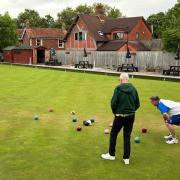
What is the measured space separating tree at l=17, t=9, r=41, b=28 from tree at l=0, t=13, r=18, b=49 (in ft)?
133

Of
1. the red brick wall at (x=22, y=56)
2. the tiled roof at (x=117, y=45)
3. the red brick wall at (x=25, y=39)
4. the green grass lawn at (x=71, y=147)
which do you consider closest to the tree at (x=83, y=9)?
the red brick wall at (x=25, y=39)

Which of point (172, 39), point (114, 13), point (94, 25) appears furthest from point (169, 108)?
point (114, 13)

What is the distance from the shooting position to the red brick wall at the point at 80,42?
57.0m

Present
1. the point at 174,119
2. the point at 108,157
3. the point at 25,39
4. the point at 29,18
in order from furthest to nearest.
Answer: the point at 29,18 < the point at 25,39 < the point at 174,119 < the point at 108,157

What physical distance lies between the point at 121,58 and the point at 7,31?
26626 mm

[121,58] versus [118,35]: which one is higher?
[118,35]

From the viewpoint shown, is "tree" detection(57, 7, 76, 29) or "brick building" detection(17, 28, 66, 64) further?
"tree" detection(57, 7, 76, 29)

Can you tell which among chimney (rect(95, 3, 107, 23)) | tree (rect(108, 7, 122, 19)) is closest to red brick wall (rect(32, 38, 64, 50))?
chimney (rect(95, 3, 107, 23))

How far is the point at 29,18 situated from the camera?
10831 centimetres

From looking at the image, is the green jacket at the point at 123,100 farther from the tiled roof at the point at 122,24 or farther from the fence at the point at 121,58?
the tiled roof at the point at 122,24

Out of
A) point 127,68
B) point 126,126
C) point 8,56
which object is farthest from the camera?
point 8,56

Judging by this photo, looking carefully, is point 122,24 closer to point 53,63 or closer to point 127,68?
point 53,63

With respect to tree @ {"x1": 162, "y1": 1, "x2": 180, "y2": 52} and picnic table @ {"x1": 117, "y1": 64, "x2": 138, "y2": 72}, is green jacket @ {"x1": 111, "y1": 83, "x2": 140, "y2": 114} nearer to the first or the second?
tree @ {"x1": 162, "y1": 1, "x2": 180, "y2": 52}

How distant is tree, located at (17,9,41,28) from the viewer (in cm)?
10644
